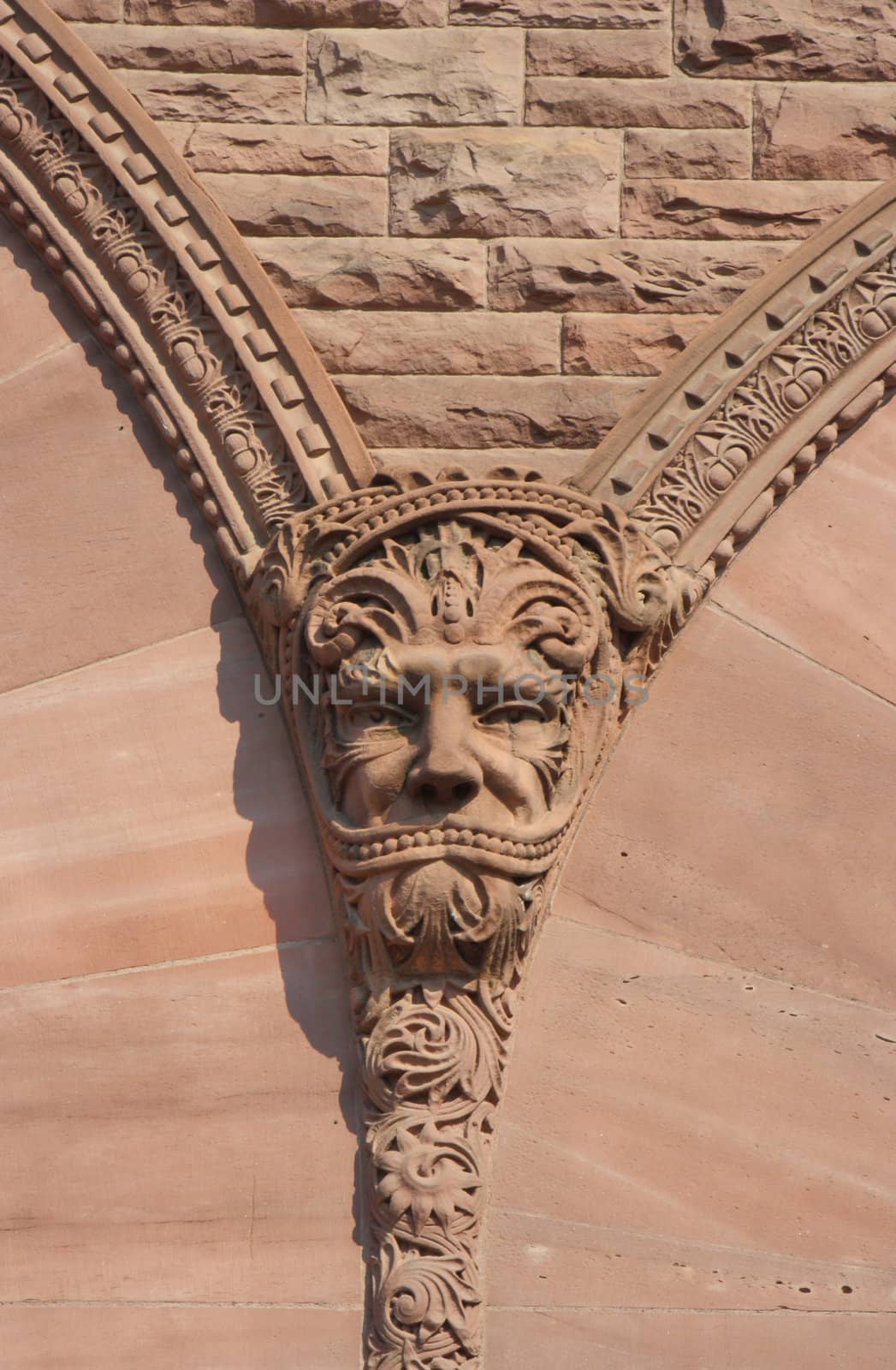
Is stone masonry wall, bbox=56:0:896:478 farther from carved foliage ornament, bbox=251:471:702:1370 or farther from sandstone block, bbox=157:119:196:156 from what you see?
carved foliage ornament, bbox=251:471:702:1370

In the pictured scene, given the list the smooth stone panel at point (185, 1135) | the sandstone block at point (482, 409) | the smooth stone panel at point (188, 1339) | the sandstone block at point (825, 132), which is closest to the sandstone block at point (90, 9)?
the sandstone block at point (482, 409)

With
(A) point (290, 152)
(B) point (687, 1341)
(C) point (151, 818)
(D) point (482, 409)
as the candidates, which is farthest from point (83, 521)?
(B) point (687, 1341)

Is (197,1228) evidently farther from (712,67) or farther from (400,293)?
(712,67)

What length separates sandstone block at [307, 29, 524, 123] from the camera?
16.9ft

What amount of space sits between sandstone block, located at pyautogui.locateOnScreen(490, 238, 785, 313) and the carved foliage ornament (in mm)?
657

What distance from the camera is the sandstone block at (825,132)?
5.10 meters

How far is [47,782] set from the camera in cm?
459

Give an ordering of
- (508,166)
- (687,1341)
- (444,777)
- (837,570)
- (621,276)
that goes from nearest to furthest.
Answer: (687,1341)
(444,777)
(837,570)
(621,276)
(508,166)

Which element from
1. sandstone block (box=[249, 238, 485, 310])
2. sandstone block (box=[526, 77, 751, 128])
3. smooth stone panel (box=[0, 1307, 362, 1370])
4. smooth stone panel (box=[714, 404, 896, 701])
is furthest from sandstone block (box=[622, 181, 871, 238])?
smooth stone panel (box=[0, 1307, 362, 1370])

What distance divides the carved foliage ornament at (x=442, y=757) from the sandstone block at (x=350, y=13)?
1501mm

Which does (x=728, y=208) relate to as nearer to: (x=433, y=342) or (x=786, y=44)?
(x=786, y=44)

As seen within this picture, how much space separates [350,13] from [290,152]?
0.49 metres

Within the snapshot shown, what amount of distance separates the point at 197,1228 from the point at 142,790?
1.07m

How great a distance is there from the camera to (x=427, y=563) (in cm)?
450
